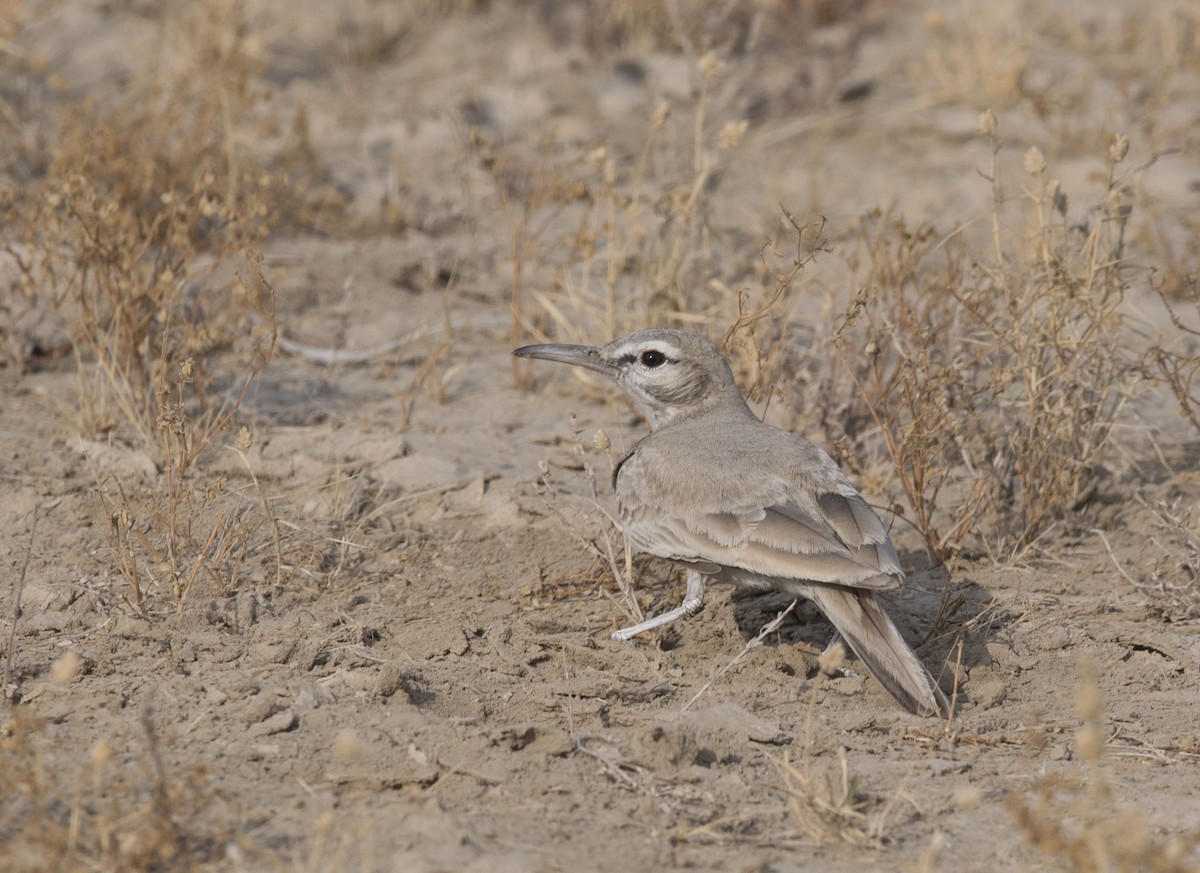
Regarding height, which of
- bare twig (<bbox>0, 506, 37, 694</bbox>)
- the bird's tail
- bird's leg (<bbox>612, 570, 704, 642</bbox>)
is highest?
bare twig (<bbox>0, 506, 37, 694</bbox>)

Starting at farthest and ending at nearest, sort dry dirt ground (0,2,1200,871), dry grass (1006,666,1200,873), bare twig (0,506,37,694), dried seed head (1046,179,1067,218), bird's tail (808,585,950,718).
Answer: dried seed head (1046,179,1067,218)
bird's tail (808,585,950,718)
bare twig (0,506,37,694)
dry dirt ground (0,2,1200,871)
dry grass (1006,666,1200,873)

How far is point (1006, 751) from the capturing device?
4.39 meters

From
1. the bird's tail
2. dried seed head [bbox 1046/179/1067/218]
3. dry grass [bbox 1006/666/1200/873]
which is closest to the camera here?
dry grass [bbox 1006/666/1200/873]

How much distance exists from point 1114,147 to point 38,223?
196 inches

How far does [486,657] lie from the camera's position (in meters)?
4.90

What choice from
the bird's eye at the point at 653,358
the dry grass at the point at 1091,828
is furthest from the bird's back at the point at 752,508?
the dry grass at the point at 1091,828

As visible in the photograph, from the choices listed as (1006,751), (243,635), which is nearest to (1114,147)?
(1006,751)

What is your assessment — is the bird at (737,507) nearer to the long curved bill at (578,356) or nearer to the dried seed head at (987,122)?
the long curved bill at (578,356)

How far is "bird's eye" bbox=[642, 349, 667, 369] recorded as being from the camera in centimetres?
557

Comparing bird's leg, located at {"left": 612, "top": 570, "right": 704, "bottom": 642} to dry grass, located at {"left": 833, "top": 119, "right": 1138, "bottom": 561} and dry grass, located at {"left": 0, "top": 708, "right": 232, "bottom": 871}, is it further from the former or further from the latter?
dry grass, located at {"left": 0, "top": 708, "right": 232, "bottom": 871}

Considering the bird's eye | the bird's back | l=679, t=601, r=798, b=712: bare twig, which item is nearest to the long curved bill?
the bird's eye

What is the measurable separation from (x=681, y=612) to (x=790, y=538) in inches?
24.6

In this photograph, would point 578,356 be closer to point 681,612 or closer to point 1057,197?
point 681,612

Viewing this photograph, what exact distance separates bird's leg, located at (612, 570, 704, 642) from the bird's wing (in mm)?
235
